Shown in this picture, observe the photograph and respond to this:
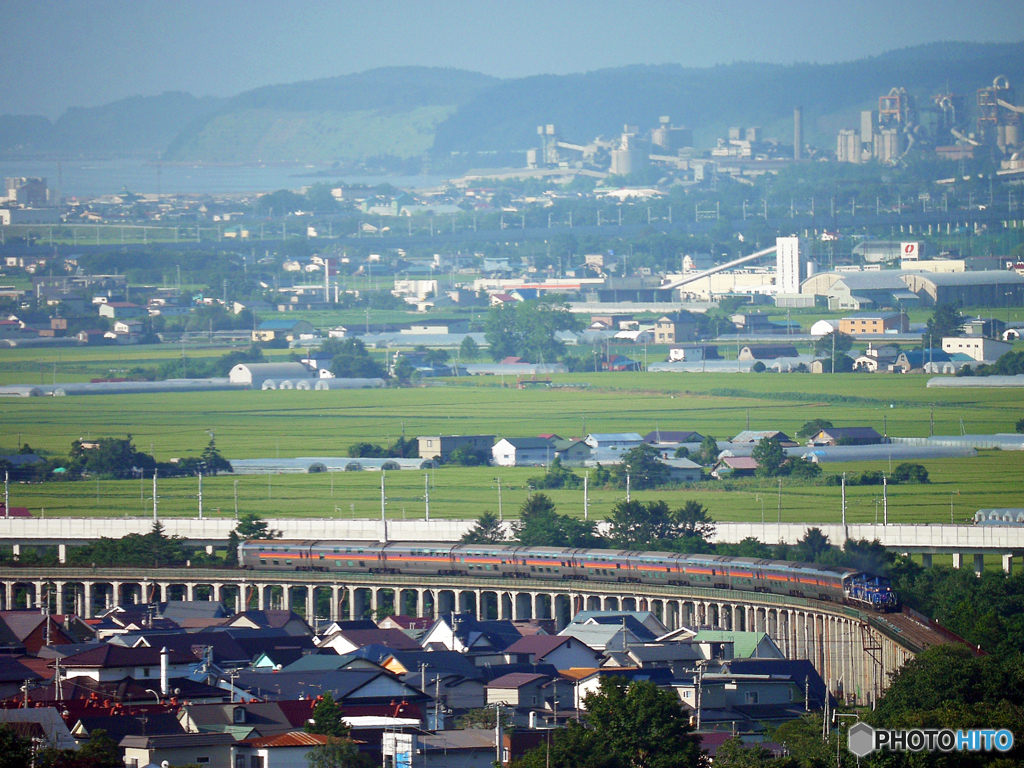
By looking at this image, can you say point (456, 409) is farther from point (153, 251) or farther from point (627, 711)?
point (153, 251)

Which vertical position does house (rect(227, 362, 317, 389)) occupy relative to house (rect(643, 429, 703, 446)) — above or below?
above

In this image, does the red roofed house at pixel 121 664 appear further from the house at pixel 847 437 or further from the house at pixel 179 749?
the house at pixel 847 437

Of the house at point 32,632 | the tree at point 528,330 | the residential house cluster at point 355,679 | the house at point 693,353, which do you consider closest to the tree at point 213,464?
the residential house cluster at point 355,679

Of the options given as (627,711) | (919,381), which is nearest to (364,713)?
(627,711)

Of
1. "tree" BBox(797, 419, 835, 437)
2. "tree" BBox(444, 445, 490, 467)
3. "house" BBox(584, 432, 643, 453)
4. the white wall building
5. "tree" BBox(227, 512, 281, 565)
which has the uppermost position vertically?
the white wall building

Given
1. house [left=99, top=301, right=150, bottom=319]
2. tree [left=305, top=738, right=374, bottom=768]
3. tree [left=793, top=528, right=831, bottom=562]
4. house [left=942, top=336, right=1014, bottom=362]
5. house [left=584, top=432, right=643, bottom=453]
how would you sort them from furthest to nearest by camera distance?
house [left=99, top=301, right=150, bottom=319] → house [left=942, top=336, right=1014, bottom=362] → house [left=584, top=432, right=643, bottom=453] → tree [left=793, top=528, right=831, bottom=562] → tree [left=305, top=738, right=374, bottom=768]

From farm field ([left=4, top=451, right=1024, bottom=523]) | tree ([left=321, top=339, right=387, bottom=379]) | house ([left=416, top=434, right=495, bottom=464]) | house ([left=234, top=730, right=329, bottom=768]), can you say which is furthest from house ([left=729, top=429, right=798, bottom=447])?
house ([left=234, top=730, right=329, bottom=768])

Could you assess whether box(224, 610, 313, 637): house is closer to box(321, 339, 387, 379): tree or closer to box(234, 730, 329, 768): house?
box(234, 730, 329, 768): house
